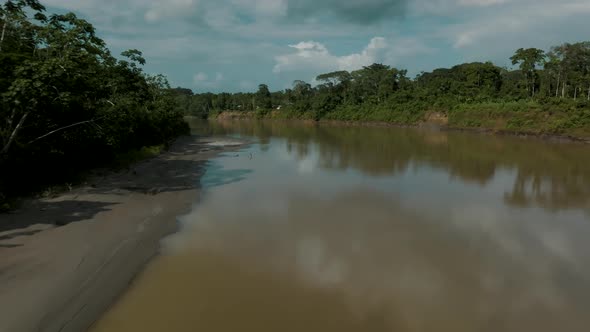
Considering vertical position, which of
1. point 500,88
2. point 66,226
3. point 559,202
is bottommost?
point 559,202

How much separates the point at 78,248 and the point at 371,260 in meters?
7.01

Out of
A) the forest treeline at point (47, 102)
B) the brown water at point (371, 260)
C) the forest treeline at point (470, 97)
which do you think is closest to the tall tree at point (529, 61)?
the forest treeline at point (470, 97)

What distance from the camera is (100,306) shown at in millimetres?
6969

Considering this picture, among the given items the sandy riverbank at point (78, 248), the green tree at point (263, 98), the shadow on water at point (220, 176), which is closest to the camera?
the sandy riverbank at point (78, 248)

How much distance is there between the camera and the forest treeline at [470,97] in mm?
45531

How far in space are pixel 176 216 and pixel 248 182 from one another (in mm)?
6196

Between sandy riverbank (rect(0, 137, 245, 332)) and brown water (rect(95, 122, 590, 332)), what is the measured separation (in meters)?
0.54

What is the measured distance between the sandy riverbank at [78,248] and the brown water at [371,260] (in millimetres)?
544

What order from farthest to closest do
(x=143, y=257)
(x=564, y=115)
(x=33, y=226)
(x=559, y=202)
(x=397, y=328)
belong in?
(x=564, y=115) < (x=559, y=202) < (x=33, y=226) < (x=143, y=257) < (x=397, y=328)

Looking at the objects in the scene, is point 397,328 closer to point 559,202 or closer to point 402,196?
point 402,196

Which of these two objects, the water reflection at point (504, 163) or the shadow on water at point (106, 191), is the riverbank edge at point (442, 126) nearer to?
the water reflection at point (504, 163)

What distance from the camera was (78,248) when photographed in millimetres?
9016

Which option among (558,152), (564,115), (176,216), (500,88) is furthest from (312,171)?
(500,88)

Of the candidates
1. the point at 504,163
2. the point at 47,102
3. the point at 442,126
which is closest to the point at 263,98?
the point at 442,126
